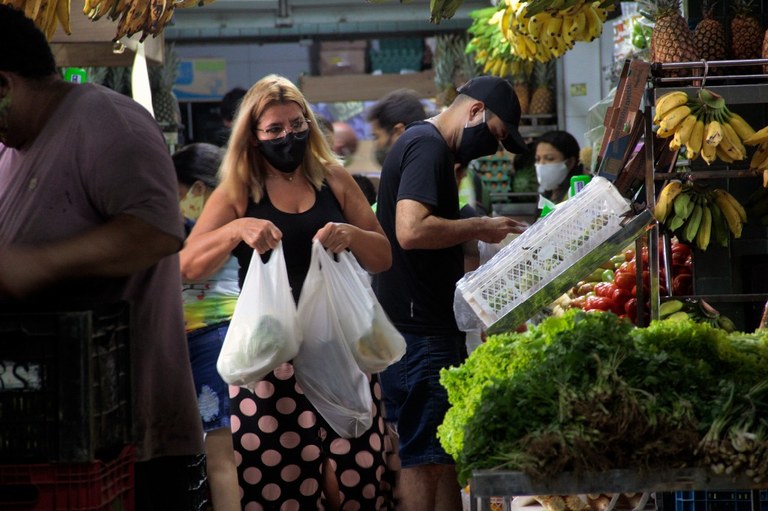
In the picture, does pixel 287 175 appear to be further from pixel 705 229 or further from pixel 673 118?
pixel 705 229

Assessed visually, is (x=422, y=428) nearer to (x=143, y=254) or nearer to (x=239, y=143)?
(x=239, y=143)

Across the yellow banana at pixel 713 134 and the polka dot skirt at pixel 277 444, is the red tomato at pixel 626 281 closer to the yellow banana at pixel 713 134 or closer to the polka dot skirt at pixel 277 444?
the yellow banana at pixel 713 134

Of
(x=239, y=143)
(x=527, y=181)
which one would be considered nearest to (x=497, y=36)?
(x=527, y=181)

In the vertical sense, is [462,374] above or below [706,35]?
below

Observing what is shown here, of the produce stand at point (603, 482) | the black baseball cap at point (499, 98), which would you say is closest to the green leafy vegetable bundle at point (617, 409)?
the produce stand at point (603, 482)

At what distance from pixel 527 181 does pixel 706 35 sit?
5081mm

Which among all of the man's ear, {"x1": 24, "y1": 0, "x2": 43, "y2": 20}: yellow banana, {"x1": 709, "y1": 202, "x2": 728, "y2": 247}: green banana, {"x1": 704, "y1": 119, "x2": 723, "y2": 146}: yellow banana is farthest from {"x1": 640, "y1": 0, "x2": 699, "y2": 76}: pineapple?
{"x1": 24, "y1": 0, "x2": 43, "y2": 20}: yellow banana

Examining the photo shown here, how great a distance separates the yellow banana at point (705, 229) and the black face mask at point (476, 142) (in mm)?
914

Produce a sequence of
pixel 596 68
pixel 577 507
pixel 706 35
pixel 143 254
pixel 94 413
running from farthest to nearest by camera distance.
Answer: pixel 596 68 → pixel 577 507 → pixel 706 35 → pixel 143 254 → pixel 94 413

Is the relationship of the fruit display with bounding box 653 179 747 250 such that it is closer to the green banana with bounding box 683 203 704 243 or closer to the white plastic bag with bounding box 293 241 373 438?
the green banana with bounding box 683 203 704 243

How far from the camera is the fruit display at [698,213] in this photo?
473cm

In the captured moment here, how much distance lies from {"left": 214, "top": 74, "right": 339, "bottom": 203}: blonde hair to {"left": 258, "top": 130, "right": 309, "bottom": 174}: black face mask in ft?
0.24

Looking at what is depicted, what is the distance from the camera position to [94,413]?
2.46 meters

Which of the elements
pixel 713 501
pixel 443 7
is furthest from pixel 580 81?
pixel 443 7
